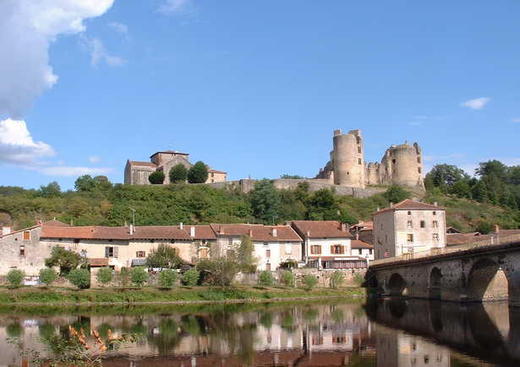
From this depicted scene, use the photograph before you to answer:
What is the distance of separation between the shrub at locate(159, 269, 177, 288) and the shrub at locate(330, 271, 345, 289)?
54.0 ft

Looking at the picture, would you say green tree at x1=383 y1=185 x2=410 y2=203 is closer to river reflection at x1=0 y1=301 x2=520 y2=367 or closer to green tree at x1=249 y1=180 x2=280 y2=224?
green tree at x1=249 y1=180 x2=280 y2=224

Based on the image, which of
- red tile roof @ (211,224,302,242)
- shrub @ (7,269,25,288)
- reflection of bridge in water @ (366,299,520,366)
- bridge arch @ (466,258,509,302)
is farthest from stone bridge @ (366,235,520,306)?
shrub @ (7,269,25,288)

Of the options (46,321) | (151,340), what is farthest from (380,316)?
(46,321)

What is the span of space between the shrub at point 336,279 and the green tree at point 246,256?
798cm

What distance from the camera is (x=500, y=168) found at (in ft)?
484

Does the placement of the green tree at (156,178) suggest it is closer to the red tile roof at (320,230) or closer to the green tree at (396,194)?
the red tile roof at (320,230)

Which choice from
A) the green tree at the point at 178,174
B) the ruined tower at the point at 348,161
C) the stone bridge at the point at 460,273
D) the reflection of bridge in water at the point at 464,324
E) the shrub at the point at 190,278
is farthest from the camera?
the ruined tower at the point at 348,161

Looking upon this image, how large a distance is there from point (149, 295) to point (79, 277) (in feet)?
20.7

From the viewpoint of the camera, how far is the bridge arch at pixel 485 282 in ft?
149

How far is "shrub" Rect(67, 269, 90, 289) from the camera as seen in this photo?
53219 millimetres

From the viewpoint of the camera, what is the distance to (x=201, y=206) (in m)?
83.9

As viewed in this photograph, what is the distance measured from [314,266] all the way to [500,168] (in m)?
→ 98.7

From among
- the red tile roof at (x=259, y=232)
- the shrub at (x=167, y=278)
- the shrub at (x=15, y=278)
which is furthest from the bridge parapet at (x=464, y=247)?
the shrub at (x=15, y=278)

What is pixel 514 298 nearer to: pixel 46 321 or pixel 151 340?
pixel 151 340
